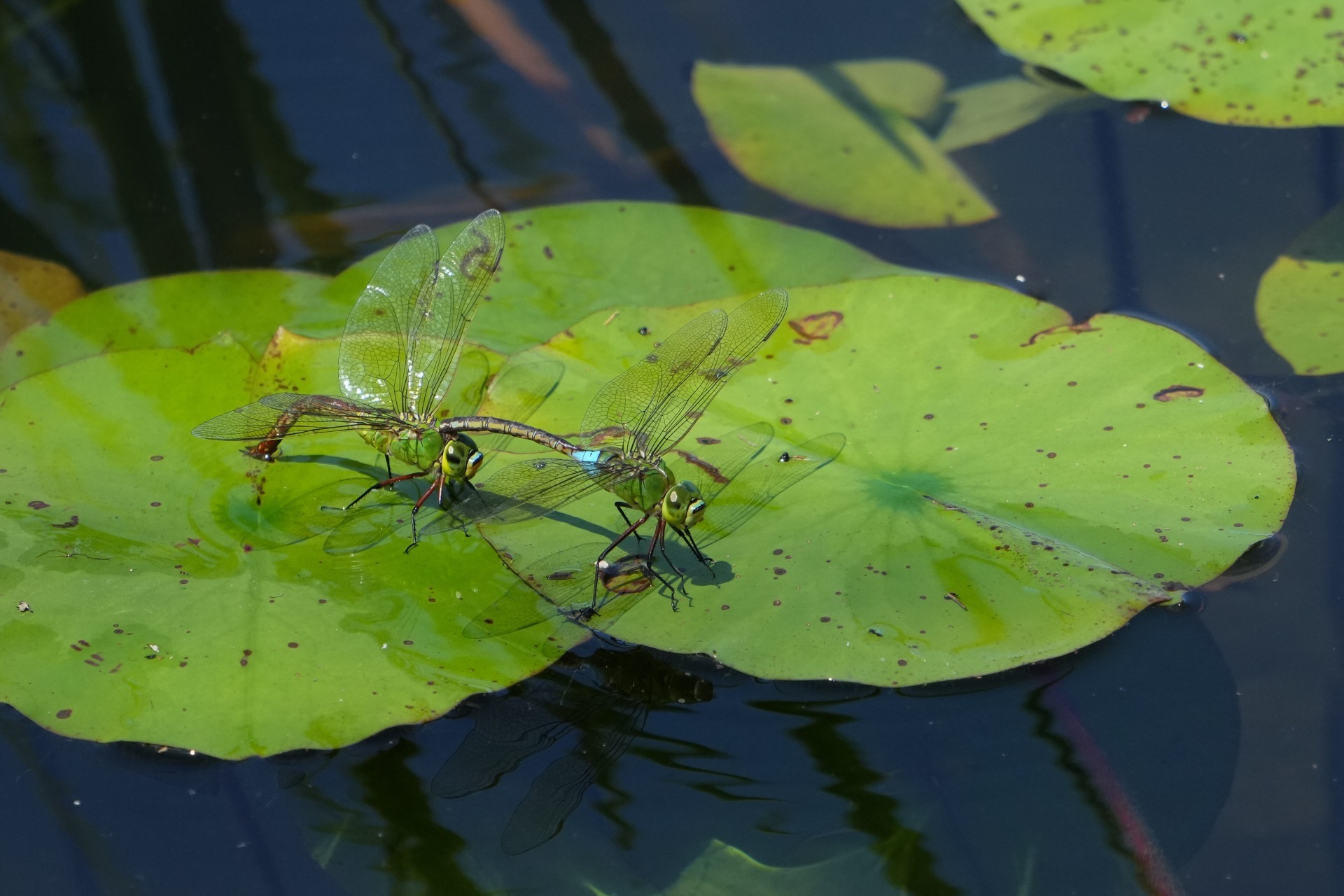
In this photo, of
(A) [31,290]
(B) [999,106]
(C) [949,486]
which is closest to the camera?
(C) [949,486]

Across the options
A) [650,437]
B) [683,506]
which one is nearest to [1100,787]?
[683,506]

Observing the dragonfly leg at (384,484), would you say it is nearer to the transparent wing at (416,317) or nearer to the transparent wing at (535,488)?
the transparent wing at (416,317)

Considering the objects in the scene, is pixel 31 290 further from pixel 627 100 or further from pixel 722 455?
pixel 722 455

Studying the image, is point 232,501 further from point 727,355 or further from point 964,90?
point 964,90

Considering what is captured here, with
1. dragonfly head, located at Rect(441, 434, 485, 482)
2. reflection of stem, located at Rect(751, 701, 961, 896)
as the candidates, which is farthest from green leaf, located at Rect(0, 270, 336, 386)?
reflection of stem, located at Rect(751, 701, 961, 896)

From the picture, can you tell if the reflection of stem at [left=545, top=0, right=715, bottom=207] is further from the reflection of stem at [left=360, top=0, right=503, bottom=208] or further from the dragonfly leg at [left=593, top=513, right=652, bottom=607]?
the dragonfly leg at [left=593, top=513, right=652, bottom=607]
